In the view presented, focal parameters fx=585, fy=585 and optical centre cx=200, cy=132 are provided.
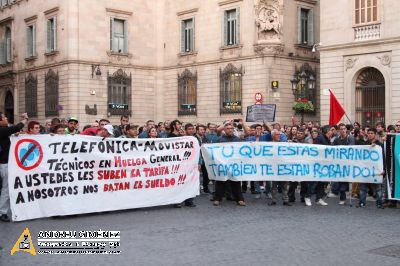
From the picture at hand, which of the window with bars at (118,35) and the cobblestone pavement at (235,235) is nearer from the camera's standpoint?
the cobblestone pavement at (235,235)

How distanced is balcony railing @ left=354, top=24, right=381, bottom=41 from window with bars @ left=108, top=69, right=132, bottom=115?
50.2 ft

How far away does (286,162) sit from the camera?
1394 cm

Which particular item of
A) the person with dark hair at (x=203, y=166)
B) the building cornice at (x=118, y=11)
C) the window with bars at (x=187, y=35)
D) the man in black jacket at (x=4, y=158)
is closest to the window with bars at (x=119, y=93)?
the building cornice at (x=118, y=11)

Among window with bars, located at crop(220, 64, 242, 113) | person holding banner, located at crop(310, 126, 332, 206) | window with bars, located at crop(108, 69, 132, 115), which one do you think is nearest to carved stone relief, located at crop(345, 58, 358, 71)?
window with bars, located at crop(220, 64, 242, 113)

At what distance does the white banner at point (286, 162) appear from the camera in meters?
13.8

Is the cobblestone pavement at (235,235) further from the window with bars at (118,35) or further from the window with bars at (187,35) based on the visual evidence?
the window with bars at (118,35)

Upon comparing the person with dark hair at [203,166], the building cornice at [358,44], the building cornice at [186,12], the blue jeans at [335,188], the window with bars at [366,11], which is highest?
the building cornice at [186,12]

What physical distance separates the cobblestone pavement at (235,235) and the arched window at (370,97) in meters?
13.5

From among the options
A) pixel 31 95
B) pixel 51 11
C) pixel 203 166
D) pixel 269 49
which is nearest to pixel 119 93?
pixel 51 11

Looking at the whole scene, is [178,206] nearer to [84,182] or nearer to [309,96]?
[84,182]

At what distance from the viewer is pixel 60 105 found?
3444cm

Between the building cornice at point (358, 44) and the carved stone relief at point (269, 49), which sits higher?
the carved stone relief at point (269, 49)

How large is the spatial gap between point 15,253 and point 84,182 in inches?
147

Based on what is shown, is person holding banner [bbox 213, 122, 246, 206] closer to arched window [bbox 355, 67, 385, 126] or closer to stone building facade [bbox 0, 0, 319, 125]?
arched window [bbox 355, 67, 385, 126]
